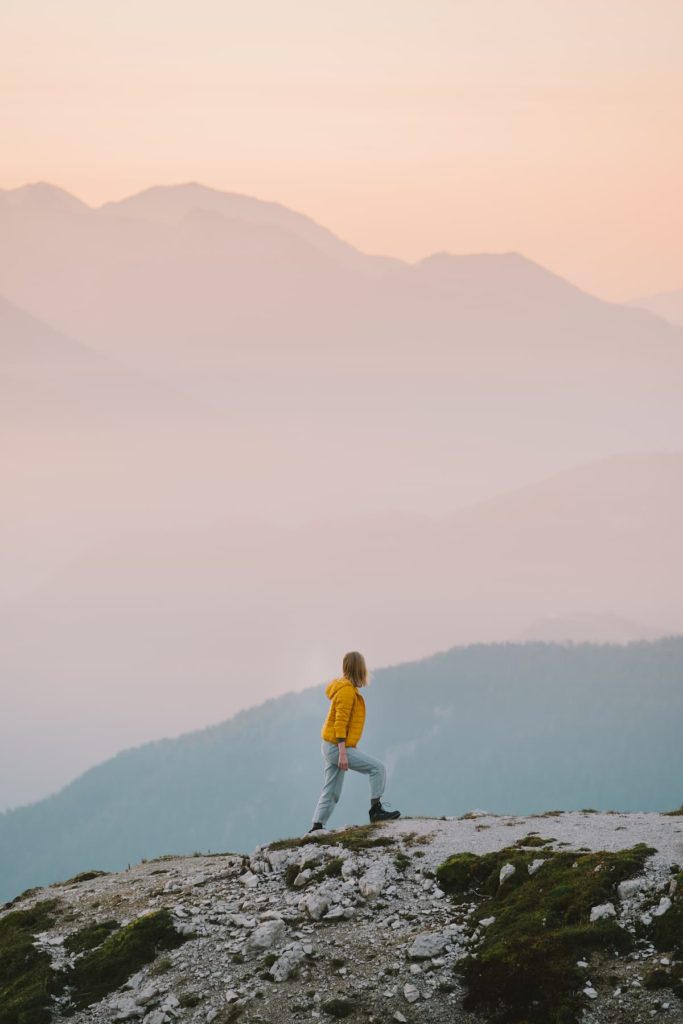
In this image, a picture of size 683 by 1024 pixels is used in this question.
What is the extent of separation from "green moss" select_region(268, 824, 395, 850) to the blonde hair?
10.6 feet

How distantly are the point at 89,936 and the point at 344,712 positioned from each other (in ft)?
23.1

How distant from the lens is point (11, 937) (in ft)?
74.5

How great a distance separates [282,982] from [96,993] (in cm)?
375

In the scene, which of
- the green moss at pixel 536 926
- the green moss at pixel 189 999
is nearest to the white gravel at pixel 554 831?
the green moss at pixel 536 926

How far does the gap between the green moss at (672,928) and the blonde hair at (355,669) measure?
28.6 feet

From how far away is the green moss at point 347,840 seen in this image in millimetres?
22641

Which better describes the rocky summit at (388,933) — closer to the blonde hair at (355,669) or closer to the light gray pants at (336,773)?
the light gray pants at (336,773)

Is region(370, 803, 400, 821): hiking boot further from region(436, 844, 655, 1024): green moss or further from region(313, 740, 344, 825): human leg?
region(436, 844, 655, 1024): green moss

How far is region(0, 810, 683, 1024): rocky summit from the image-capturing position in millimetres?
16391

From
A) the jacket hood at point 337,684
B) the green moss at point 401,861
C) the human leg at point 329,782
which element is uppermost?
the jacket hood at point 337,684

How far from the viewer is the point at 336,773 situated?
24.9m

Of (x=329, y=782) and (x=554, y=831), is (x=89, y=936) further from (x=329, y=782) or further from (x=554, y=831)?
(x=554, y=831)

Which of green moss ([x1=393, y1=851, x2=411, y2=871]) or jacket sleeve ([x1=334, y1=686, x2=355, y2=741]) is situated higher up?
jacket sleeve ([x1=334, y1=686, x2=355, y2=741])

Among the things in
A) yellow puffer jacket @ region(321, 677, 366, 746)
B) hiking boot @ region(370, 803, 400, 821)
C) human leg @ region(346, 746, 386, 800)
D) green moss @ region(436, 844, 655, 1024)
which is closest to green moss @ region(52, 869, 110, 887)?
hiking boot @ region(370, 803, 400, 821)
